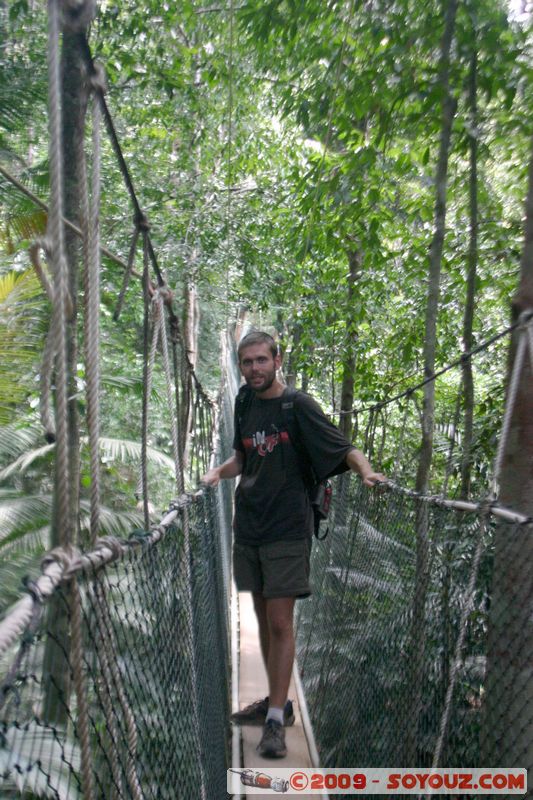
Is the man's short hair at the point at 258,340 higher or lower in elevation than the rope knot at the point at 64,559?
higher

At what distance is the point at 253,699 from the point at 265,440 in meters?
1.07

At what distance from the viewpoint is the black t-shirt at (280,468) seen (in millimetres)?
1951

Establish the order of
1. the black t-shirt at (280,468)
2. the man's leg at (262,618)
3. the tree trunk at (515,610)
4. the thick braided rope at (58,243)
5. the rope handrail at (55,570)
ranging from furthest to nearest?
the man's leg at (262,618) → the black t-shirt at (280,468) → the tree trunk at (515,610) → the thick braided rope at (58,243) → the rope handrail at (55,570)

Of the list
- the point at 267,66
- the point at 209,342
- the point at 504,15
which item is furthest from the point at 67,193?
the point at 209,342

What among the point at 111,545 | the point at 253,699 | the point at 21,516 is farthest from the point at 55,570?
the point at 21,516

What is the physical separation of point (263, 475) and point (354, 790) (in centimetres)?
76

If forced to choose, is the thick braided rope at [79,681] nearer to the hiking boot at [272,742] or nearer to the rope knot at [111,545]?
the rope knot at [111,545]

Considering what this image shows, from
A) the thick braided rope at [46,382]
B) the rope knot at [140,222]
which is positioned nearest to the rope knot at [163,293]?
the rope knot at [140,222]

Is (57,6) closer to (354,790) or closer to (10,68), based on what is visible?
(354,790)

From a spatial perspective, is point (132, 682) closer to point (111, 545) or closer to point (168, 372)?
point (168, 372)

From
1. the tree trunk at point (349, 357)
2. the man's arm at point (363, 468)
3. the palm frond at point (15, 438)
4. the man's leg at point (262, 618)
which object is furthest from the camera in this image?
the tree trunk at point (349, 357)

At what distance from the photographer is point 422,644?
5.32 ft

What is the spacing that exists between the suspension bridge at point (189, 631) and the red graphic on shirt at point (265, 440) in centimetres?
18

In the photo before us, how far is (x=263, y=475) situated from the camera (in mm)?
2029
